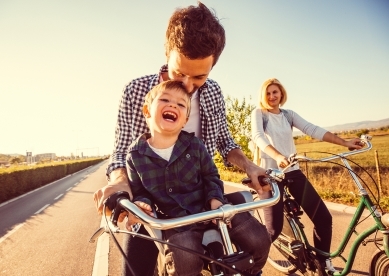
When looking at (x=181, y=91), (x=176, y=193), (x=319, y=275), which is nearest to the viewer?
(x=176, y=193)

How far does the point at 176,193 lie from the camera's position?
1623mm

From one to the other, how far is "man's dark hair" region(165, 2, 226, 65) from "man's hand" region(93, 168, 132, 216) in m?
0.86

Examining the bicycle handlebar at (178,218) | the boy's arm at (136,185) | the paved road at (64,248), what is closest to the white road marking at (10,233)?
the paved road at (64,248)

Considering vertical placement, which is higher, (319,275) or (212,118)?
(212,118)

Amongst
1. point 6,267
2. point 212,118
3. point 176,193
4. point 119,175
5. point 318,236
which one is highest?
point 212,118

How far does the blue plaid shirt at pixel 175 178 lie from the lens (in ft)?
5.28

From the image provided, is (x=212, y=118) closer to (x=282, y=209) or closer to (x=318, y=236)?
(x=282, y=209)

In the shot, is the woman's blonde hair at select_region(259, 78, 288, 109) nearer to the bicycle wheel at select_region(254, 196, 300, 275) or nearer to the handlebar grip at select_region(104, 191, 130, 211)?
the bicycle wheel at select_region(254, 196, 300, 275)

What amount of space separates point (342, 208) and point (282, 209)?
161 inches

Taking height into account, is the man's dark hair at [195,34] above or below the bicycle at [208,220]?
above

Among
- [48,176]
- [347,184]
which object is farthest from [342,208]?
[48,176]

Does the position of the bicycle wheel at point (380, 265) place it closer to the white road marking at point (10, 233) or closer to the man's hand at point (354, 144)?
the man's hand at point (354, 144)

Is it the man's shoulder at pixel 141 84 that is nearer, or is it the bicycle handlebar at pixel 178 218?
the bicycle handlebar at pixel 178 218

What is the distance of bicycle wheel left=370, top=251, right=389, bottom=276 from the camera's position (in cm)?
238
